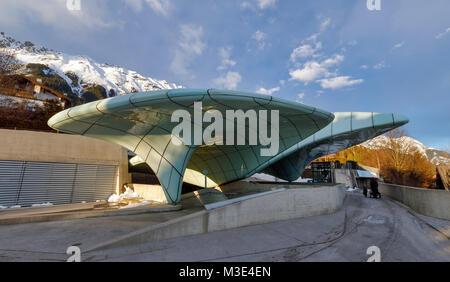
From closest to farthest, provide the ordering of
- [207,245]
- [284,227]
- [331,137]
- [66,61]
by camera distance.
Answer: [207,245] < [284,227] < [331,137] < [66,61]

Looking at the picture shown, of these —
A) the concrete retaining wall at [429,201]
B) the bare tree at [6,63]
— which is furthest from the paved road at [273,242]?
the bare tree at [6,63]

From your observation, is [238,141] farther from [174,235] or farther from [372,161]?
[372,161]

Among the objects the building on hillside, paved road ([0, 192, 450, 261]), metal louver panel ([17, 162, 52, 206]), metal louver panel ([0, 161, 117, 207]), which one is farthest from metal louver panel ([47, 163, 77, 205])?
the building on hillside

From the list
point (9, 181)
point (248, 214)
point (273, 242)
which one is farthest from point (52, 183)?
point (273, 242)

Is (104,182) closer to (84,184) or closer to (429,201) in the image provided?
(84,184)

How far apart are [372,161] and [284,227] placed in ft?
197

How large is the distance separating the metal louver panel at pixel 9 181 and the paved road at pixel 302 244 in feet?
55.7

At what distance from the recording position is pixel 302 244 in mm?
5801

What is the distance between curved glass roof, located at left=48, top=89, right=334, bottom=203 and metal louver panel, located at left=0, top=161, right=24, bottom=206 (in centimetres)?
908

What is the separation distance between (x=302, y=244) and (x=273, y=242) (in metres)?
0.84
